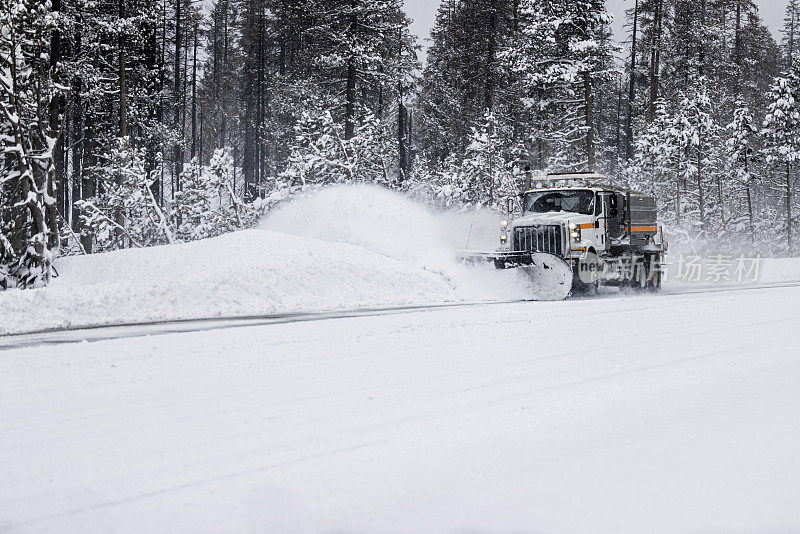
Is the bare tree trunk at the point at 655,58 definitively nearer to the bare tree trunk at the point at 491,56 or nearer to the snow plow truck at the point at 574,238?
the bare tree trunk at the point at 491,56

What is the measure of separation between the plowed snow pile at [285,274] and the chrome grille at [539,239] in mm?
925

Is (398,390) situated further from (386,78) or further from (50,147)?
(386,78)

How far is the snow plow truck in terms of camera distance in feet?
56.9

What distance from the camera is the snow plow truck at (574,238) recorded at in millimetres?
17344

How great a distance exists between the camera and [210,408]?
19.1 feet

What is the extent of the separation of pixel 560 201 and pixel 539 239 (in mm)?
1454

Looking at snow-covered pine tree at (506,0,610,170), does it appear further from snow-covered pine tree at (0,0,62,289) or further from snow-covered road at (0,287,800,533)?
snow-covered road at (0,287,800,533)

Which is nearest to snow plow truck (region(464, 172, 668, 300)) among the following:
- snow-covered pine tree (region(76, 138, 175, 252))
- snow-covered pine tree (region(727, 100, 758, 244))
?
snow-covered pine tree (region(76, 138, 175, 252))

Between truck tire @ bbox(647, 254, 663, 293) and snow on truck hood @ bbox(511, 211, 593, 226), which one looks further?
truck tire @ bbox(647, 254, 663, 293)

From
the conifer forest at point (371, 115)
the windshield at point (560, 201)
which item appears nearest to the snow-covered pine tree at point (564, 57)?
the conifer forest at point (371, 115)

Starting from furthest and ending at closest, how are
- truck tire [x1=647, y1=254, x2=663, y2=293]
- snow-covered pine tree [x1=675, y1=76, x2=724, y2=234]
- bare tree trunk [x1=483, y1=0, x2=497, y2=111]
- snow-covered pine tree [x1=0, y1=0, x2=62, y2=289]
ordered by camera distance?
bare tree trunk [x1=483, y1=0, x2=497, y2=111], snow-covered pine tree [x1=675, y1=76, x2=724, y2=234], truck tire [x1=647, y1=254, x2=663, y2=293], snow-covered pine tree [x1=0, y1=0, x2=62, y2=289]

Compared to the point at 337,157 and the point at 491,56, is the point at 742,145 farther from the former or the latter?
the point at 337,157

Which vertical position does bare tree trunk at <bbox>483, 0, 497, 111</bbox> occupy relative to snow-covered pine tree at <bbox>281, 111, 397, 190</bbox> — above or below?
above

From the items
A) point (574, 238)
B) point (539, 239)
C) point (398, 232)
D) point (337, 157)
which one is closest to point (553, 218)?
point (539, 239)
